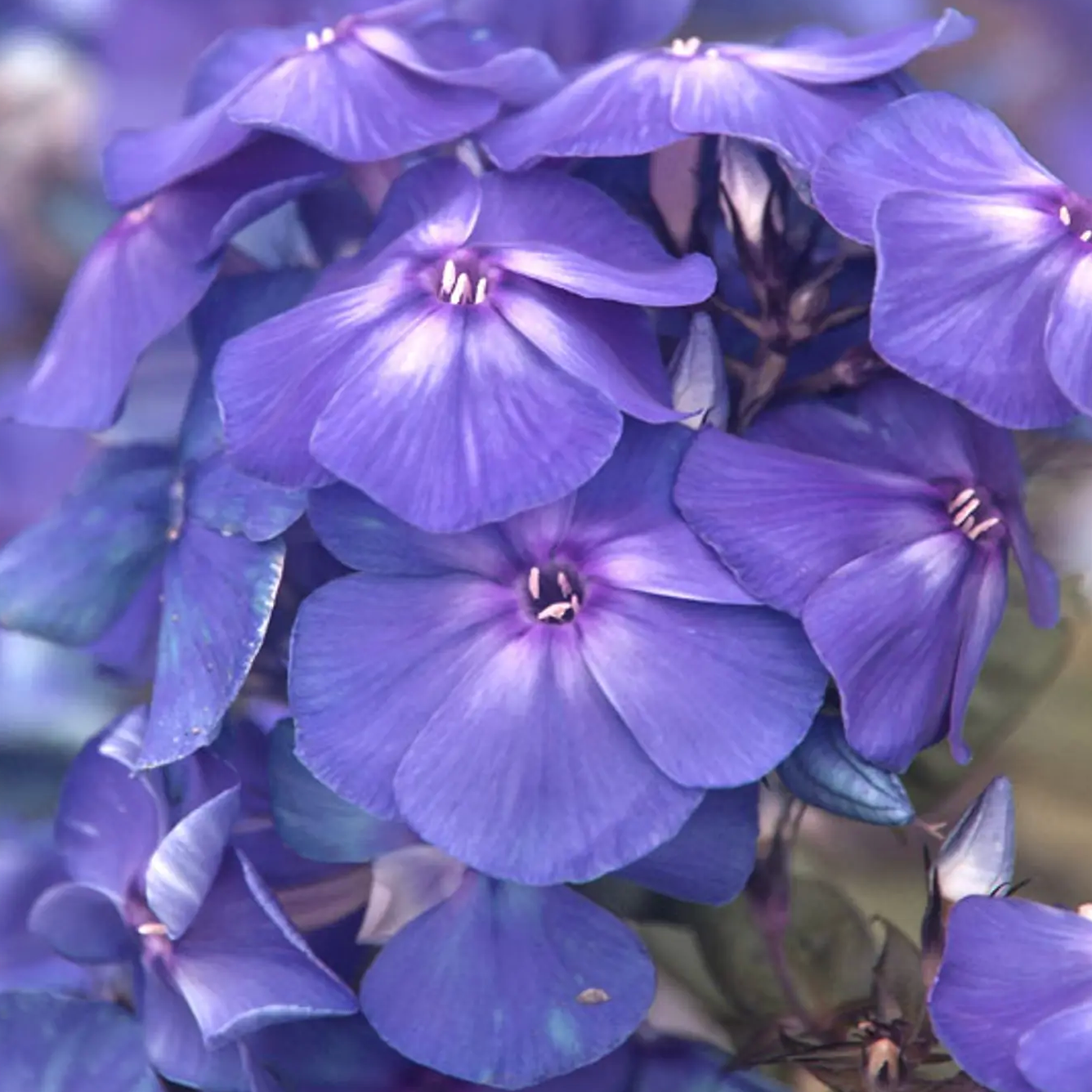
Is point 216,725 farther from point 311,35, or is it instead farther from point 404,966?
point 311,35

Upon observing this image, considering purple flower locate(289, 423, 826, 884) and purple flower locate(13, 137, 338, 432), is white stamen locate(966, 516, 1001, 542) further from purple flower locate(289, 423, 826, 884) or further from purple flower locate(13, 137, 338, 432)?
purple flower locate(13, 137, 338, 432)

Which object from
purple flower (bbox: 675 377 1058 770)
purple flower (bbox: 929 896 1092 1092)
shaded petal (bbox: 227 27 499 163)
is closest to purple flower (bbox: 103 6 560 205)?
shaded petal (bbox: 227 27 499 163)

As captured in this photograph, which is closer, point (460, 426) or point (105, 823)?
point (460, 426)

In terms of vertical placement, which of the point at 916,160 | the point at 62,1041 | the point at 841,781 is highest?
the point at 916,160

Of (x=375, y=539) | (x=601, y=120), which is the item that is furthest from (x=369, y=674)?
(x=601, y=120)

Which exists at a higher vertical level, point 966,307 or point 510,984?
point 966,307

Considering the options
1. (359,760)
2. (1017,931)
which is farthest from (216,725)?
(1017,931)

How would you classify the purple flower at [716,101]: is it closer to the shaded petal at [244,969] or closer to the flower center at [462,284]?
the flower center at [462,284]

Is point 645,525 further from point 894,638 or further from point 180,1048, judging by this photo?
point 180,1048
